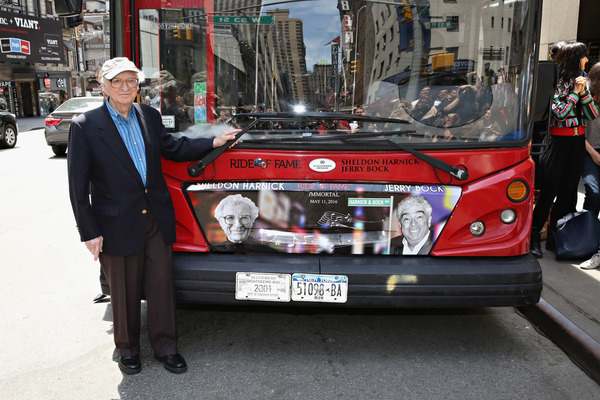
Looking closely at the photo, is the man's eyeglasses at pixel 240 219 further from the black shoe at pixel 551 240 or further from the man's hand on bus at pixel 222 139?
the black shoe at pixel 551 240

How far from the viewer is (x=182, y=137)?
3.52 m

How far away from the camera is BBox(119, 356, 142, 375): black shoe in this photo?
346cm

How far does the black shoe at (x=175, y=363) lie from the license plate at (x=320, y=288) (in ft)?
2.72

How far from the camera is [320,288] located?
3340 millimetres

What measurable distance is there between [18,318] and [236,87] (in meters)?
2.55

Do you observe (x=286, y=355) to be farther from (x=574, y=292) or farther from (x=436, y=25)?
(x=574, y=292)

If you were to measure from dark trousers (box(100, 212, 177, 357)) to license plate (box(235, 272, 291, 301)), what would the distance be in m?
0.45

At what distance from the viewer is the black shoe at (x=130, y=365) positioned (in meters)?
3.46

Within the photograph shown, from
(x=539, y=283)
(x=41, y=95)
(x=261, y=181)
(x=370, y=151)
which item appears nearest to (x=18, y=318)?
(x=261, y=181)

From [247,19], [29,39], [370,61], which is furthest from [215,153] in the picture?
[29,39]

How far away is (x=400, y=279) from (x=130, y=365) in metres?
1.75

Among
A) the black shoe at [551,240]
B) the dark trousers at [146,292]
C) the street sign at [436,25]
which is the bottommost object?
the black shoe at [551,240]

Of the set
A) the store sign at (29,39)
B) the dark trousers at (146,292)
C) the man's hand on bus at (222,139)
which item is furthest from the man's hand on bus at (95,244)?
Answer: the store sign at (29,39)

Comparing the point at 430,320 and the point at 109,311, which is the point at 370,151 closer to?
the point at 430,320
